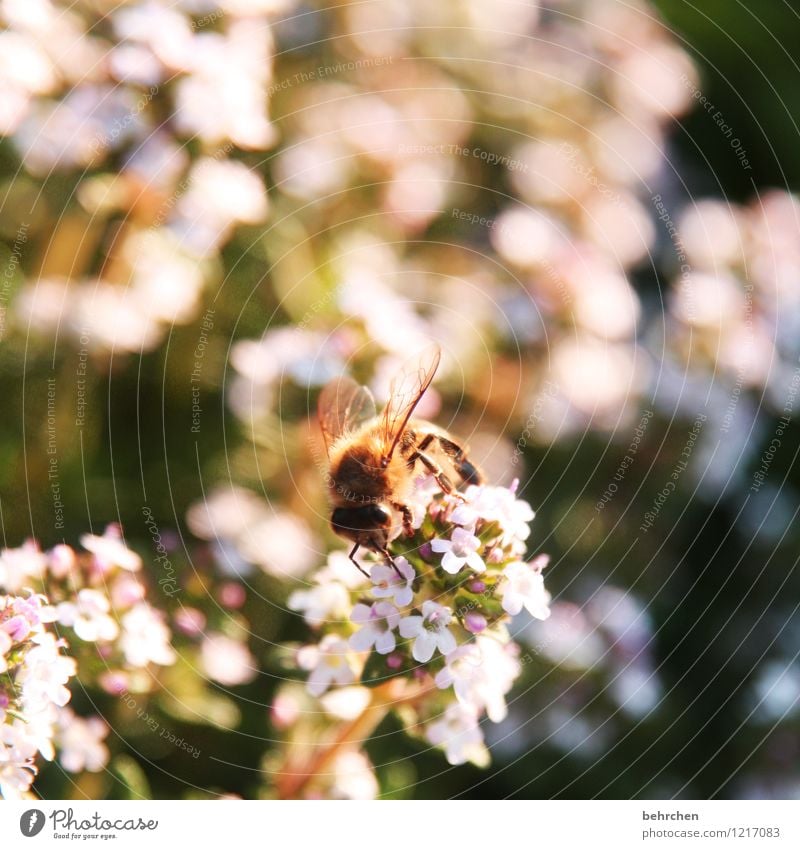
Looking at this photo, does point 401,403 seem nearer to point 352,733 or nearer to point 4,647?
point 352,733

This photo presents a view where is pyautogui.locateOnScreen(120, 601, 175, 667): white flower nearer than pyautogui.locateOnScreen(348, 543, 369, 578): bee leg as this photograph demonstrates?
No

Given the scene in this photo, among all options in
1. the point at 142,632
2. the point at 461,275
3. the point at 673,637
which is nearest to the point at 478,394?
the point at 461,275

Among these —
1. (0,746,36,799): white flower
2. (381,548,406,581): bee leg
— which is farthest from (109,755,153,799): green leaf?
(381,548,406,581): bee leg

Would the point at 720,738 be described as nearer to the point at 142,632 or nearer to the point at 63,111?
the point at 142,632

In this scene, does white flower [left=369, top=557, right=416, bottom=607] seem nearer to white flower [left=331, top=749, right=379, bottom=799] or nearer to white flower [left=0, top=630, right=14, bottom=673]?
white flower [left=331, top=749, right=379, bottom=799]

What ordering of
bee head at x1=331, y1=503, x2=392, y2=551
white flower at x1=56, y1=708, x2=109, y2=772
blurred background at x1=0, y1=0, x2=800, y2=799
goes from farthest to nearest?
blurred background at x1=0, y1=0, x2=800, y2=799
white flower at x1=56, y1=708, x2=109, y2=772
bee head at x1=331, y1=503, x2=392, y2=551

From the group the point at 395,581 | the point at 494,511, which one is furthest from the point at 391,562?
the point at 494,511

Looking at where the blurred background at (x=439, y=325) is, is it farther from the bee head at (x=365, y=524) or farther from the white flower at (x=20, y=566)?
the bee head at (x=365, y=524)

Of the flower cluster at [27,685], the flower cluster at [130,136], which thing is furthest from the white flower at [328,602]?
the flower cluster at [130,136]
